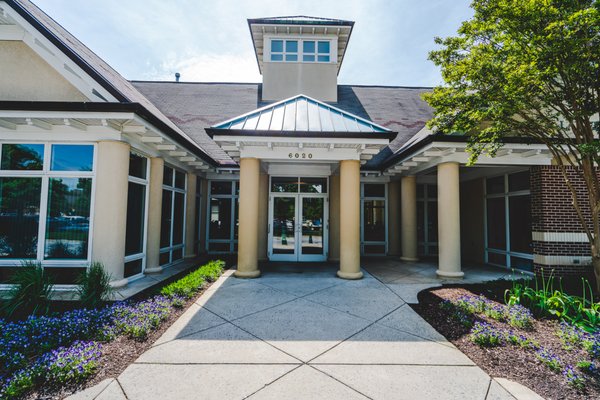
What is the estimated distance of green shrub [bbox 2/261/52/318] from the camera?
4.96m

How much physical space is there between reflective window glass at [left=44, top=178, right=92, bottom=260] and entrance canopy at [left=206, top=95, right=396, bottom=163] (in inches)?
129

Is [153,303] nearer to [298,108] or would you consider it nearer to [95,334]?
[95,334]

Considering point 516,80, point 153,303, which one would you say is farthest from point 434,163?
point 153,303

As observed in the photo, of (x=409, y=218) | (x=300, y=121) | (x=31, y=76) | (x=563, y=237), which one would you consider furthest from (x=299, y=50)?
(x=563, y=237)

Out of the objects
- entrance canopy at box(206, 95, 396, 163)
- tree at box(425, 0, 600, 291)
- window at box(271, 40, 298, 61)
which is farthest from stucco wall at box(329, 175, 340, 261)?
window at box(271, 40, 298, 61)

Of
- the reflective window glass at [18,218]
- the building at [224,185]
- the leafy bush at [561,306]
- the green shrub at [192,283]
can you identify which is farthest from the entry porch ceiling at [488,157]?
the reflective window glass at [18,218]

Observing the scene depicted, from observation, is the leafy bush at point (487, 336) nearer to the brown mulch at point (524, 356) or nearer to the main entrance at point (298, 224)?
the brown mulch at point (524, 356)

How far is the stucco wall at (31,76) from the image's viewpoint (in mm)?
6703

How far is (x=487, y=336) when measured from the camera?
4.11 metres

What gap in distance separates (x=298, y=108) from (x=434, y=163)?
4398 mm

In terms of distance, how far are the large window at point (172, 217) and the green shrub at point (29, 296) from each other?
3.45m

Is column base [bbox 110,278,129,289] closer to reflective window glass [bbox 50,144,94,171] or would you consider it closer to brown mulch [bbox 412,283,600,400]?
reflective window glass [bbox 50,144,94,171]

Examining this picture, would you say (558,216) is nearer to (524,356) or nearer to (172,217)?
(524,356)

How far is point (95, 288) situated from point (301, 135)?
550 cm
